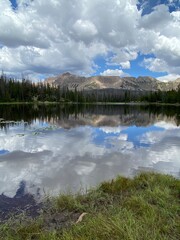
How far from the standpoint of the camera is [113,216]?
20.8ft

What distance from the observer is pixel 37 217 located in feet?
24.5

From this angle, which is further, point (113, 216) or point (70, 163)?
point (70, 163)

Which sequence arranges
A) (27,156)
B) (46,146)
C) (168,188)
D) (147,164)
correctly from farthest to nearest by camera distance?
(46,146) → (27,156) → (147,164) → (168,188)

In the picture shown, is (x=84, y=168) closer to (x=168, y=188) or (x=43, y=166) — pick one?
(x=43, y=166)

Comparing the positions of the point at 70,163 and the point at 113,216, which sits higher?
the point at 113,216

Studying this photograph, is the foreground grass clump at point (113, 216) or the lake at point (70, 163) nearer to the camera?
the foreground grass clump at point (113, 216)

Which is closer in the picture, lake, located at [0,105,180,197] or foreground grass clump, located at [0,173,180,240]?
foreground grass clump, located at [0,173,180,240]

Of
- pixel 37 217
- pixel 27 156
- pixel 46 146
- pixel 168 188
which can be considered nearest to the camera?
pixel 37 217

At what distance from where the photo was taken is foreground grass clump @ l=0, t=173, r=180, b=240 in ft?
17.8

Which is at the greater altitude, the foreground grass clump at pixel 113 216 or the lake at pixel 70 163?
the foreground grass clump at pixel 113 216

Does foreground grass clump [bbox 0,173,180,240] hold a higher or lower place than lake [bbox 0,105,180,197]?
higher

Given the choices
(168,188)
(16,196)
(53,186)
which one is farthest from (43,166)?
(168,188)

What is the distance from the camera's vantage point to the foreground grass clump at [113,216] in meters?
5.43

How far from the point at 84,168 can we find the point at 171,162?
631 cm
